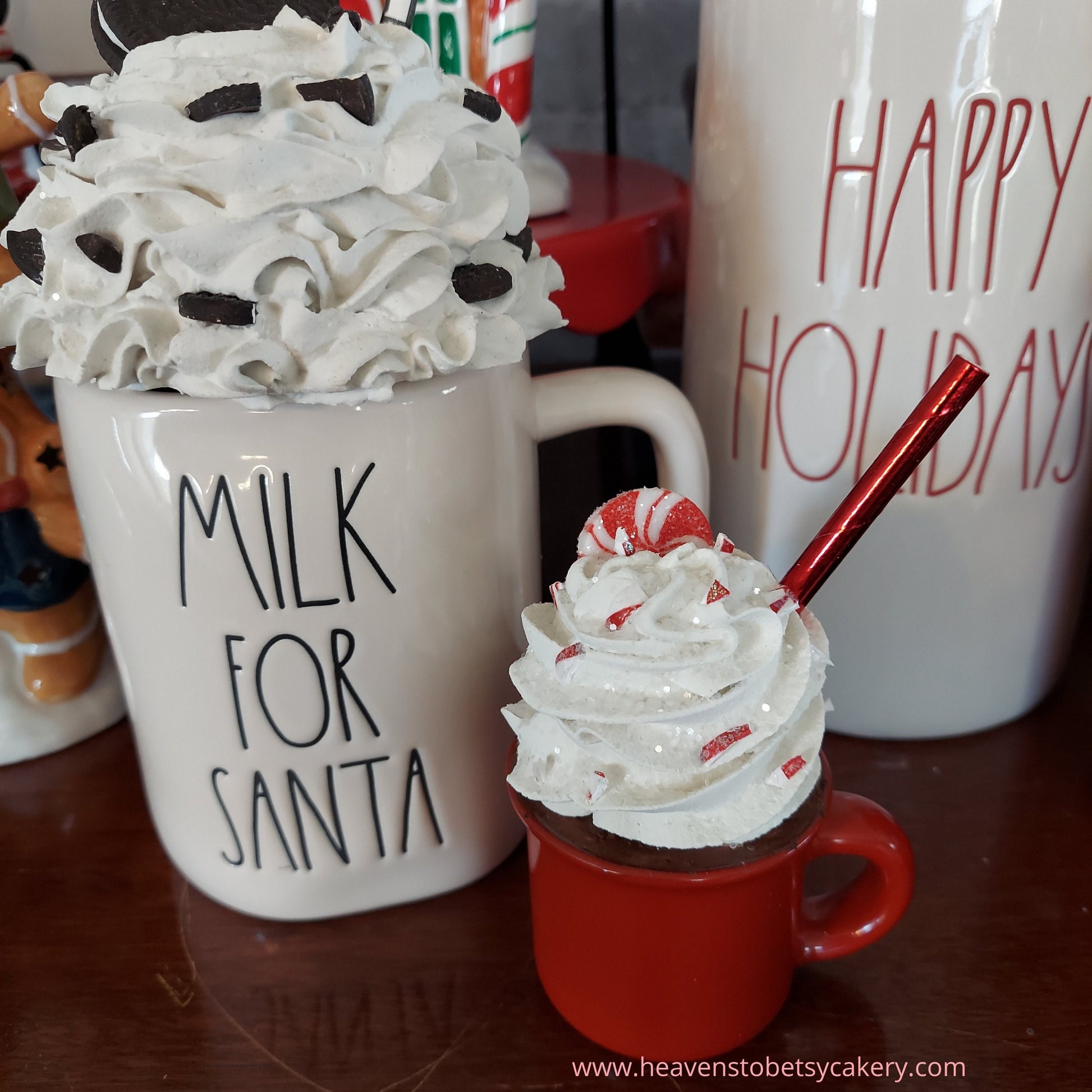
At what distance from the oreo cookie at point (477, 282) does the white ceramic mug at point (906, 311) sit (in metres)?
0.17

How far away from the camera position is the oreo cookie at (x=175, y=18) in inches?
14.0

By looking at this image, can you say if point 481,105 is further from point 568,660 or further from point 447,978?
point 447,978

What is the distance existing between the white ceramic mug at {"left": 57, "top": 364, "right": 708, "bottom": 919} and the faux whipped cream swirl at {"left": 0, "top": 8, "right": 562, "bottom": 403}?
0.07 feet

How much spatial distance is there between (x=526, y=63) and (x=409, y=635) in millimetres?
326

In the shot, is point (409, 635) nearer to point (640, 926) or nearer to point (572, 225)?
point (640, 926)

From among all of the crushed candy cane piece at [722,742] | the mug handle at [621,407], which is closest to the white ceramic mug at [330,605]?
the mug handle at [621,407]

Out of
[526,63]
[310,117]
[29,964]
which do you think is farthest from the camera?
[526,63]

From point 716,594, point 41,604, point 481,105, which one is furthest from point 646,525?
point 41,604

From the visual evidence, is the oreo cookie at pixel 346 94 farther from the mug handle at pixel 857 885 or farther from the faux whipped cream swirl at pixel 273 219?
the mug handle at pixel 857 885

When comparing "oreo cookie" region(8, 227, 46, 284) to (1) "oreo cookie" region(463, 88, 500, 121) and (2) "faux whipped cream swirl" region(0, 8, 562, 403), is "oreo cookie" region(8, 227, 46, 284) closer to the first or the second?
(2) "faux whipped cream swirl" region(0, 8, 562, 403)

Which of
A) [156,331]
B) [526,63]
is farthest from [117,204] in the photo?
[526,63]

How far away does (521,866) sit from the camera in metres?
0.49

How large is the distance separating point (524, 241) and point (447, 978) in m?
0.30

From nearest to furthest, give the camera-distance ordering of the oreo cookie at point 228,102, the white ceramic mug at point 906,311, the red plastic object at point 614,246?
the oreo cookie at point 228,102 → the white ceramic mug at point 906,311 → the red plastic object at point 614,246
